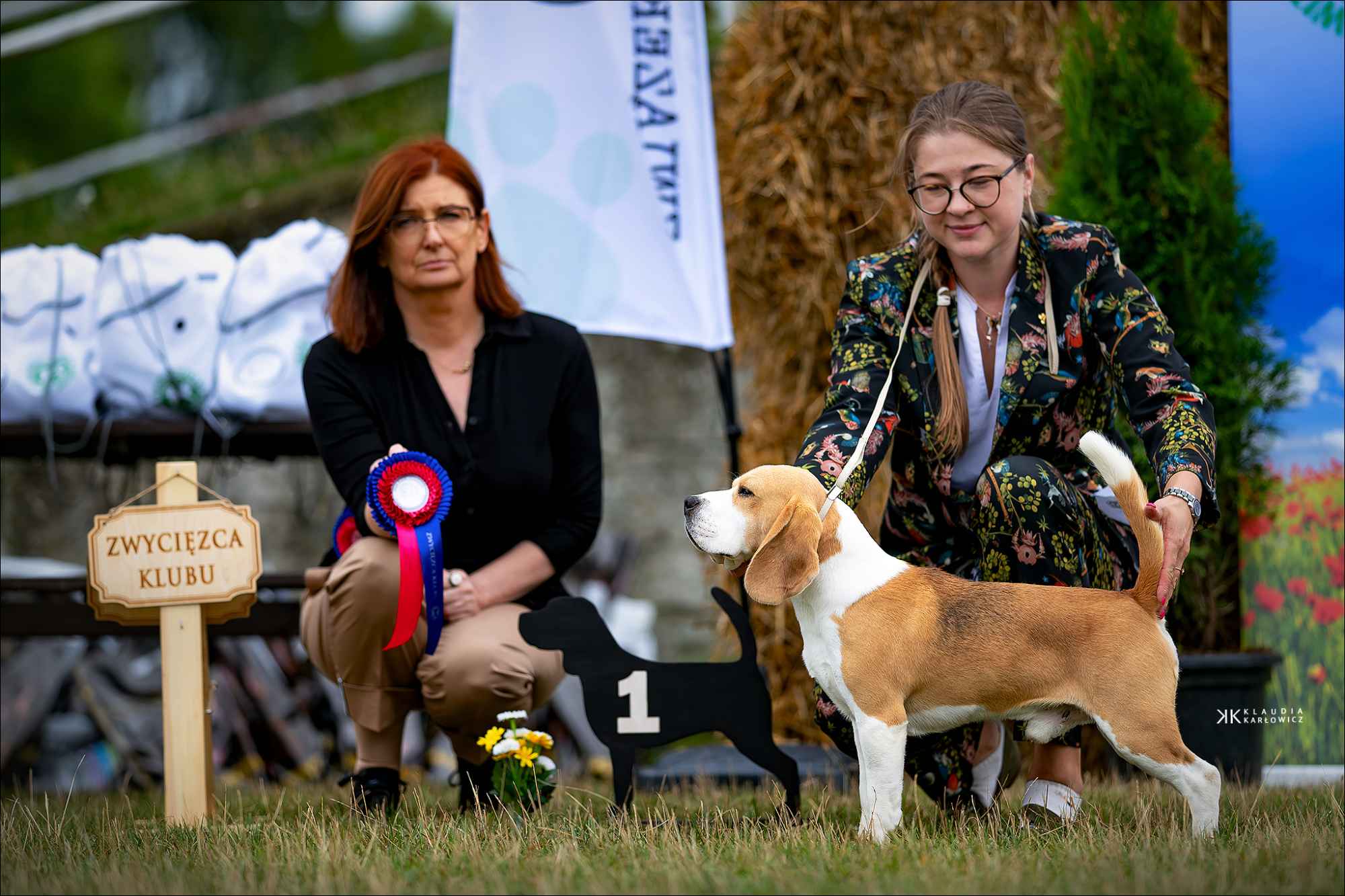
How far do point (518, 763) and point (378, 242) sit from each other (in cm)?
148

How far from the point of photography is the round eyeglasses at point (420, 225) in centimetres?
340

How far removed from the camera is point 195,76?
44.8 ft

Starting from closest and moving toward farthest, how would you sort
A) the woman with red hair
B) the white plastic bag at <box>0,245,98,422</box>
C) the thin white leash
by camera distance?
the thin white leash < the woman with red hair < the white plastic bag at <box>0,245,98,422</box>

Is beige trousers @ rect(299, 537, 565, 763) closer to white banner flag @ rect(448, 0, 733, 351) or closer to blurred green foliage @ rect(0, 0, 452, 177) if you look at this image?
white banner flag @ rect(448, 0, 733, 351)

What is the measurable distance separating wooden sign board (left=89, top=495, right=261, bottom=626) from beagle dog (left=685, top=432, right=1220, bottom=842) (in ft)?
3.74

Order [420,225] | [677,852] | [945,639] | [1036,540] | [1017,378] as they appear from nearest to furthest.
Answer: [677,852] → [945,639] → [1036,540] → [1017,378] → [420,225]

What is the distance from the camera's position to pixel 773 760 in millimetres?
3004

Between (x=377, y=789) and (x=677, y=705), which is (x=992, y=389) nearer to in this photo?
(x=677, y=705)

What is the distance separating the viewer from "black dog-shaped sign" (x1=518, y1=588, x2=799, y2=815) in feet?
9.86

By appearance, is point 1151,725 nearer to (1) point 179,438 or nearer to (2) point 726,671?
(2) point 726,671

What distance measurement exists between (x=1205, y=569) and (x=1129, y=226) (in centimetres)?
113

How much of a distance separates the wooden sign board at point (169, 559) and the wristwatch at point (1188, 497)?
204 cm

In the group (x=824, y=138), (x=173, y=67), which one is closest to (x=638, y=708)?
(x=824, y=138)

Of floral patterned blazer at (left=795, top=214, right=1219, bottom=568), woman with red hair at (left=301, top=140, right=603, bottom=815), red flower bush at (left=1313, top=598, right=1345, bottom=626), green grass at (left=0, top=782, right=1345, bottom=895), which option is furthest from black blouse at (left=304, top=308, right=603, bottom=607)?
red flower bush at (left=1313, top=598, right=1345, bottom=626)
